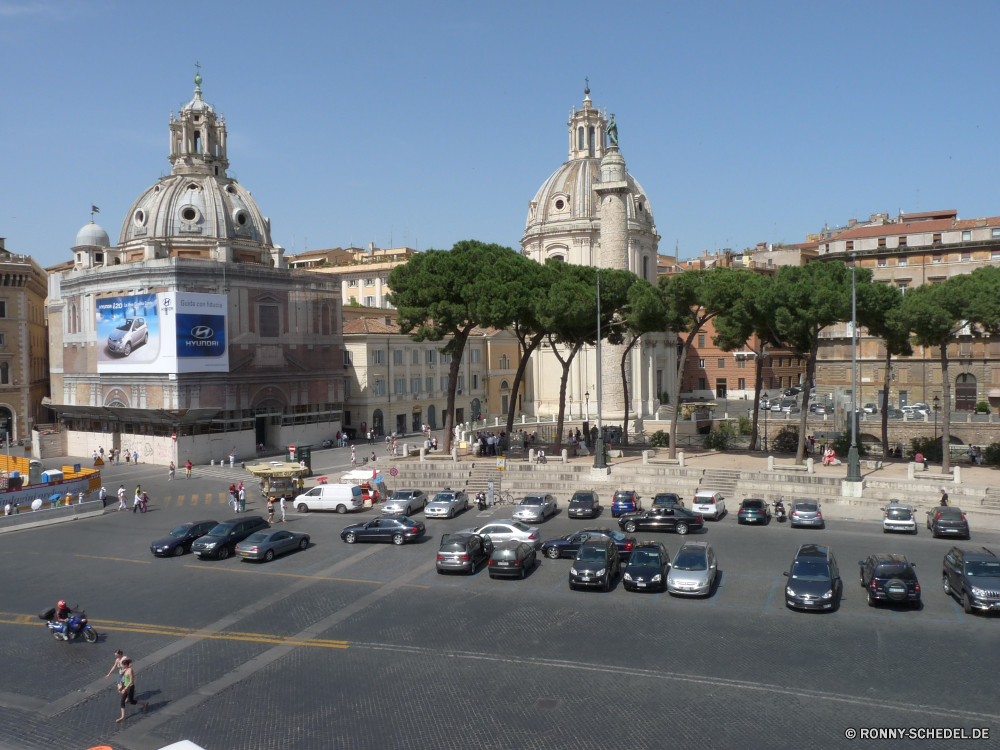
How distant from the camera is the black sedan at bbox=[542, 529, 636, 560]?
25875 mm

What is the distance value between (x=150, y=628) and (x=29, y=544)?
14734mm

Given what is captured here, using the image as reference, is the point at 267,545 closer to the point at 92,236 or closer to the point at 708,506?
the point at 708,506

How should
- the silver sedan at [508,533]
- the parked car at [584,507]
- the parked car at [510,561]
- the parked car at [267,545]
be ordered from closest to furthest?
1. the parked car at [510,561]
2. the parked car at [267,545]
3. the silver sedan at [508,533]
4. the parked car at [584,507]

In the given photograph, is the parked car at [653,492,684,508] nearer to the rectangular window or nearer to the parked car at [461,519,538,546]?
the parked car at [461,519,538,546]

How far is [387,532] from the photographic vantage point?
2925cm

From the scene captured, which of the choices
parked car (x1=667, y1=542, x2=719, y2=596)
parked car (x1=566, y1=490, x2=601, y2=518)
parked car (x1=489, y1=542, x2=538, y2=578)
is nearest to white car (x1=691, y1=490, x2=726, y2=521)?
parked car (x1=566, y1=490, x2=601, y2=518)

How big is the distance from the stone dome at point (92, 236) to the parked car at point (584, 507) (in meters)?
52.2

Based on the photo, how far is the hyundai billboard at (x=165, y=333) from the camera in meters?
52.0

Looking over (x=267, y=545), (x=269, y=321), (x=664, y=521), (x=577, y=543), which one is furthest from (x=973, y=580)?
(x=269, y=321)

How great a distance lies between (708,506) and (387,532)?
1303 cm

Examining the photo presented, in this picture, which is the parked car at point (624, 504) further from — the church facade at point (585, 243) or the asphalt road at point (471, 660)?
the church facade at point (585, 243)

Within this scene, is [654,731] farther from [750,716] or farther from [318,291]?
[318,291]

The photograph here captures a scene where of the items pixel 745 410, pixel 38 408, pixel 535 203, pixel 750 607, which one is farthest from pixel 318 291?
pixel 750 607

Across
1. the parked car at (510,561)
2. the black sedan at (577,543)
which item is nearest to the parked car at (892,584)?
the black sedan at (577,543)
